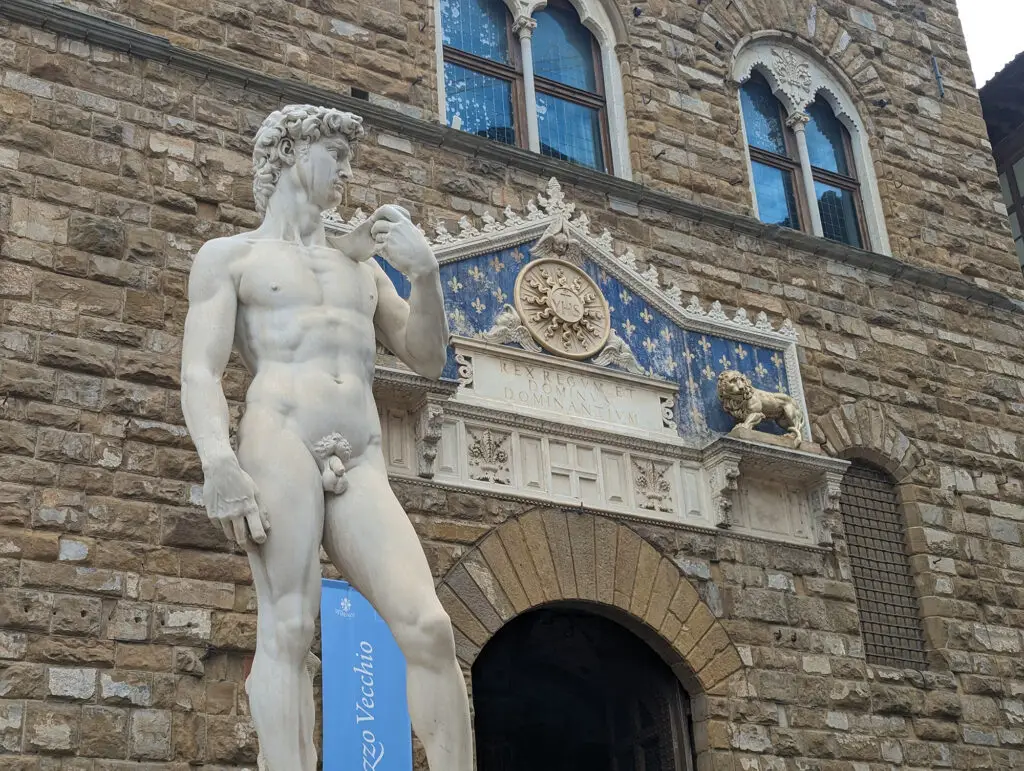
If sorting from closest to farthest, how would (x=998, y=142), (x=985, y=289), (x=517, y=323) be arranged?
(x=517, y=323), (x=985, y=289), (x=998, y=142)

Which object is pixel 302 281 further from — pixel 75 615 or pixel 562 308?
Result: pixel 562 308

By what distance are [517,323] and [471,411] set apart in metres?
0.83

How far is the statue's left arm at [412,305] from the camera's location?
581cm

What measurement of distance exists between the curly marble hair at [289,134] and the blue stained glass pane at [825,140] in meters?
7.56

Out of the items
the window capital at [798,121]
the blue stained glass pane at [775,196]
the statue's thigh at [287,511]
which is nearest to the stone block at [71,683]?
the statue's thigh at [287,511]

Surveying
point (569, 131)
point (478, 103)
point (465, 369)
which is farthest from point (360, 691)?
point (569, 131)

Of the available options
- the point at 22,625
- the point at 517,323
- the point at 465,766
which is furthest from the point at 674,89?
the point at 465,766

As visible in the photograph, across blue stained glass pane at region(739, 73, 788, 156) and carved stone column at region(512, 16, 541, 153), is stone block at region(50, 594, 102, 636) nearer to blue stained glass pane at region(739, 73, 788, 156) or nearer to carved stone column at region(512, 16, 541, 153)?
carved stone column at region(512, 16, 541, 153)

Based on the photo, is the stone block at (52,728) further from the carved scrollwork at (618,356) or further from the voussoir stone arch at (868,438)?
the voussoir stone arch at (868,438)

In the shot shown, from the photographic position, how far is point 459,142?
10555mm

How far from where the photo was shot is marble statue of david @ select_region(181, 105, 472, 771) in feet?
17.0

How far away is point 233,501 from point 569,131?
6.96 meters

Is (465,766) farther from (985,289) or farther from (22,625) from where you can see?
(985,289)

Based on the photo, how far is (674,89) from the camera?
1202cm
